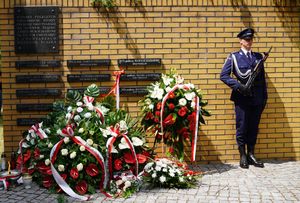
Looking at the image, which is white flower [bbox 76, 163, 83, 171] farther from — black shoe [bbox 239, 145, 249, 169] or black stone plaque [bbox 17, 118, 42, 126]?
black shoe [bbox 239, 145, 249, 169]

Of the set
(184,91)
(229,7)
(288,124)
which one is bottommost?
(288,124)

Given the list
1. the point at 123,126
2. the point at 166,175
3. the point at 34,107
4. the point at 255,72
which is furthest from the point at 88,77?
the point at 255,72

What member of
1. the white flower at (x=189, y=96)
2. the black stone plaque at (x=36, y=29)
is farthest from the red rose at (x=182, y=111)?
the black stone plaque at (x=36, y=29)

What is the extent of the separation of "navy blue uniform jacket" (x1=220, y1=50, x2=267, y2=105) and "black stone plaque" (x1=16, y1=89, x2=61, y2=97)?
222cm

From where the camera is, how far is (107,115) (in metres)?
5.27

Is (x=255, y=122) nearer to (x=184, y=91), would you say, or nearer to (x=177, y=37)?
(x=184, y=91)

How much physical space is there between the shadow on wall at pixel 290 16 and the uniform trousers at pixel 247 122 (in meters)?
1.18

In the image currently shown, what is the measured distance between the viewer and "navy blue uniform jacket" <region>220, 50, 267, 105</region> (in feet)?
18.4

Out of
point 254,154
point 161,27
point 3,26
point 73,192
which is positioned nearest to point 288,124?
point 254,154

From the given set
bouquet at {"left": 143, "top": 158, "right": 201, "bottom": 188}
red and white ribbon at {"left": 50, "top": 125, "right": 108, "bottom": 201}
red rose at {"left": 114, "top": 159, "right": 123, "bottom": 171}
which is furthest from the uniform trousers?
red and white ribbon at {"left": 50, "top": 125, "right": 108, "bottom": 201}

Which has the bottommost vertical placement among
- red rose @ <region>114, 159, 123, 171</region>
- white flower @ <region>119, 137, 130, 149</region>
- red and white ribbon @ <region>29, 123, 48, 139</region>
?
red rose @ <region>114, 159, 123, 171</region>

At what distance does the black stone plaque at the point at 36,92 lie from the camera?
5.81m

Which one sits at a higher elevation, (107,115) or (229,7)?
(229,7)

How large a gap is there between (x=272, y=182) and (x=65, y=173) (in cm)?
235
